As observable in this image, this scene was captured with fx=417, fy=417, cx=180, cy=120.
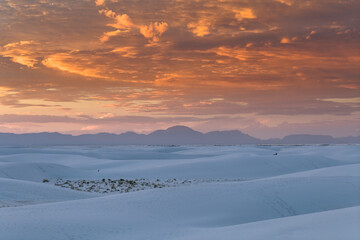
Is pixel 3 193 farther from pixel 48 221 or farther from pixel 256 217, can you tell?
pixel 256 217

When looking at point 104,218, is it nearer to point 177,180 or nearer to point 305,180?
point 305,180

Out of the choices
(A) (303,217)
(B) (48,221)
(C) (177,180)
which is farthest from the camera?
(C) (177,180)

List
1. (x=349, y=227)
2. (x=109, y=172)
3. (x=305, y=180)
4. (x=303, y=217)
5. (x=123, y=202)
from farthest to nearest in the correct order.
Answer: (x=109, y=172)
(x=305, y=180)
(x=123, y=202)
(x=303, y=217)
(x=349, y=227)

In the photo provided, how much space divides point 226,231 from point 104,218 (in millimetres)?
3863

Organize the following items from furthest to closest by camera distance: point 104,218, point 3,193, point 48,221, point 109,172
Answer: point 109,172 < point 3,193 < point 104,218 < point 48,221

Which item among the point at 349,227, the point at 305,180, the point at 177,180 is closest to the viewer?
the point at 349,227

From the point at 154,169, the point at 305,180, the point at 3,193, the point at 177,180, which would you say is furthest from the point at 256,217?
the point at 154,169

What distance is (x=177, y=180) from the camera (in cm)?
3116

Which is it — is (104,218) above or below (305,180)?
below

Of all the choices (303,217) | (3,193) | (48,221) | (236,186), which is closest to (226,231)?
(303,217)

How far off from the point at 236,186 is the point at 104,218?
6142mm

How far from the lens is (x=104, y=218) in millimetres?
11742

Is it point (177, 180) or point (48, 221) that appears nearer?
point (48, 221)

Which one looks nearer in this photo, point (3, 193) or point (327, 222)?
point (327, 222)
